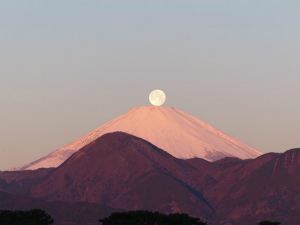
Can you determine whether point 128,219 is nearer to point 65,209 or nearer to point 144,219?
point 144,219

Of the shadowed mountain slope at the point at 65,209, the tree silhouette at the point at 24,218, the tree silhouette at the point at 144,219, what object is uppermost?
the tree silhouette at the point at 24,218

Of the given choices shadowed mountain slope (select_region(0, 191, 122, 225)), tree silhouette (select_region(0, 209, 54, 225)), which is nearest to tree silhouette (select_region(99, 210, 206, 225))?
tree silhouette (select_region(0, 209, 54, 225))

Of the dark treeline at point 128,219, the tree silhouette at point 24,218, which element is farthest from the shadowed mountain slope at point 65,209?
the dark treeline at point 128,219

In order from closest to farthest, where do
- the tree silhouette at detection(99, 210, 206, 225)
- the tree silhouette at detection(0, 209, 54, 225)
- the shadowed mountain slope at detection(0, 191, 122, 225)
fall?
1. the tree silhouette at detection(99, 210, 206, 225)
2. the tree silhouette at detection(0, 209, 54, 225)
3. the shadowed mountain slope at detection(0, 191, 122, 225)

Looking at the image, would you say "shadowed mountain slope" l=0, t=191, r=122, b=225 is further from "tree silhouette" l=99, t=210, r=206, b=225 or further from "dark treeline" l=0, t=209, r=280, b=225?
"tree silhouette" l=99, t=210, r=206, b=225

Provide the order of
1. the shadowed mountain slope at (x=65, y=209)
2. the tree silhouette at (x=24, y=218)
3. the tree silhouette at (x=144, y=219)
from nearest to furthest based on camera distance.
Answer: the tree silhouette at (x=144, y=219) < the tree silhouette at (x=24, y=218) < the shadowed mountain slope at (x=65, y=209)

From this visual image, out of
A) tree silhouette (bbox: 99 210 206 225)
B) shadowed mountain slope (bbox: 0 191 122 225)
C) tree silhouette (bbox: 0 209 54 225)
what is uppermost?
tree silhouette (bbox: 0 209 54 225)

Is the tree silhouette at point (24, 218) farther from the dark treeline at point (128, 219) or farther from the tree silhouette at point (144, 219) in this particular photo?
the tree silhouette at point (144, 219)

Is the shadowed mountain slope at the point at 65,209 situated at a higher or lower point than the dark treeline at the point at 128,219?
lower

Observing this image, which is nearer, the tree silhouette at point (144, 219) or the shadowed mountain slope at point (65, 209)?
the tree silhouette at point (144, 219)

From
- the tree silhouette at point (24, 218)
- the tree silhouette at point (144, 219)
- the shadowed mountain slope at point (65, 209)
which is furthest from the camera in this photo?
the shadowed mountain slope at point (65, 209)

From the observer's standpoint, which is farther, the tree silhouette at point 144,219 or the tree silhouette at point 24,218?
the tree silhouette at point 24,218

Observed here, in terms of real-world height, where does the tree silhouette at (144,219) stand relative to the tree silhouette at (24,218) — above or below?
below

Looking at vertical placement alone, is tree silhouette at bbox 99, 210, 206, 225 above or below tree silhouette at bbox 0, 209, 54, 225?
below
